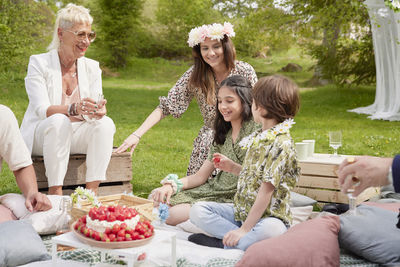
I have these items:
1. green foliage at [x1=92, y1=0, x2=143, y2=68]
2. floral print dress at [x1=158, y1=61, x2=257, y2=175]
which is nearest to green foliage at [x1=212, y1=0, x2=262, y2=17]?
green foliage at [x1=92, y1=0, x2=143, y2=68]

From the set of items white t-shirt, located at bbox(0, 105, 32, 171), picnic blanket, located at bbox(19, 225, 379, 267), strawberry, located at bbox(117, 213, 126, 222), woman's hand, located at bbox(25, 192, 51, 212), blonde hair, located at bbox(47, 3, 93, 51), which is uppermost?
blonde hair, located at bbox(47, 3, 93, 51)

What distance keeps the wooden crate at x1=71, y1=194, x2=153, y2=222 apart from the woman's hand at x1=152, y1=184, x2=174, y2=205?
0.46 feet

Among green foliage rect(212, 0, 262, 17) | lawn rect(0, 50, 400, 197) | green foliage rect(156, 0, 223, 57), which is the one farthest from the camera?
green foliage rect(156, 0, 223, 57)

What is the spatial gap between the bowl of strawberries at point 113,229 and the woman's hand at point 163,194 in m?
1.02

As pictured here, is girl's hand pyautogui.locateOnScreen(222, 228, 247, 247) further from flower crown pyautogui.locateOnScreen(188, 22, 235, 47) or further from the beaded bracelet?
flower crown pyautogui.locateOnScreen(188, 22, 235, 47)

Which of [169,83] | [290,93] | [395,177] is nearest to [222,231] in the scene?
[290,93]

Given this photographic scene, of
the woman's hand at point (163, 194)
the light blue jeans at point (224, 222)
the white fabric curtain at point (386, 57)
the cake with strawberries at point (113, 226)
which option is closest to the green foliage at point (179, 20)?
the white fabric curtain at point (386, 57)

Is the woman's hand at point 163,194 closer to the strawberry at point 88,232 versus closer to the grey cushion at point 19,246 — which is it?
the grey cushion at point 19,246

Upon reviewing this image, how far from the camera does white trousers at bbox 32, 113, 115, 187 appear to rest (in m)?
4.14

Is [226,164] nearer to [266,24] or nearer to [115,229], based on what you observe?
[115,229]

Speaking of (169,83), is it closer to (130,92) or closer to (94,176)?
(130,92)

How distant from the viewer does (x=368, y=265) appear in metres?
3.25

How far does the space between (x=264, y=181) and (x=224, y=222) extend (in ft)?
1.56

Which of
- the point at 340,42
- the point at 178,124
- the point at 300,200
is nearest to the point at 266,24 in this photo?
the point at 340,42
